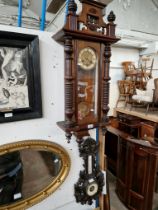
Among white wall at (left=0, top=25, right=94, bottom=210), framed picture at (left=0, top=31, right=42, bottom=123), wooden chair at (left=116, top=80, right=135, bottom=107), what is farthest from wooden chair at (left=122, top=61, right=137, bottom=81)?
framed picture at (left=0, top=31, right=42, bottom=123)

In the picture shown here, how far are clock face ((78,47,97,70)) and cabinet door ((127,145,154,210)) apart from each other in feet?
3.85

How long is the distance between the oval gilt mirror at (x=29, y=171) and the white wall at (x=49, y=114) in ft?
0.16

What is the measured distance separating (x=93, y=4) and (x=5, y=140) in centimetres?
90

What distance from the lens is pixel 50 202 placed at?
1.12 m

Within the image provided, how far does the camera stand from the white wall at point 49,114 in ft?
2.99

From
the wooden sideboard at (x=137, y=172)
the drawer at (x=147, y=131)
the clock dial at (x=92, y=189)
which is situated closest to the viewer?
the clock dial at (x=92, y=189)

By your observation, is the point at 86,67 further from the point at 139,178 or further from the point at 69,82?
the point at 139,178

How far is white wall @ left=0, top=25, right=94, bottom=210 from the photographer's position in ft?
2.99

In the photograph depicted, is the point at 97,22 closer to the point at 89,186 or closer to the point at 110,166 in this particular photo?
the point at 89,186

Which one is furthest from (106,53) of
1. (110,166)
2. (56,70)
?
(110,166)

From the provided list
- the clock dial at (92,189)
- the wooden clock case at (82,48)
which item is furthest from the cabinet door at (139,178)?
the wooden clock case at (82,48)

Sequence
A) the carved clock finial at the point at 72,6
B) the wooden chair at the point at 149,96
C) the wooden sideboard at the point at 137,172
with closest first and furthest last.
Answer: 1. the carved clock finial at the point at 72,6
2. the wooden sideboard at the point at 137,172
3. the wooden chair at the point at 149,96

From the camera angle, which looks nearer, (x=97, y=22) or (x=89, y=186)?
(x=97, y=22)

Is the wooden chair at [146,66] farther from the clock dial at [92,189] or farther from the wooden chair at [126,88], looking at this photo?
the clock dial at [92,189]
